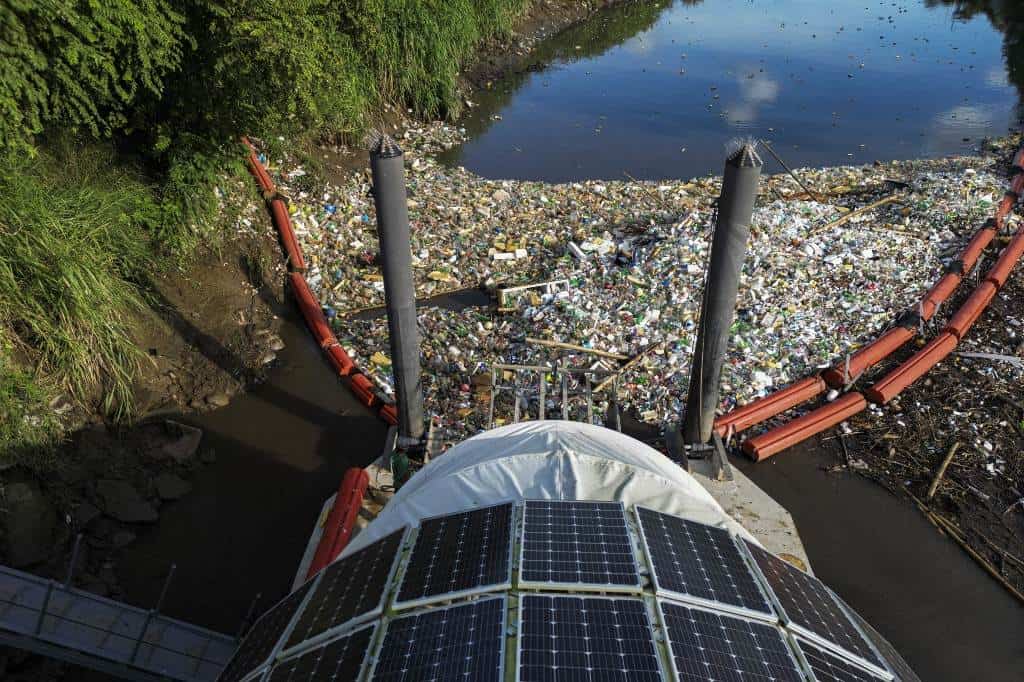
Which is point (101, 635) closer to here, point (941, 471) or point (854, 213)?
point (941, 471)

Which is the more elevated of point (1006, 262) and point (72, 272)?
point (72, 272)

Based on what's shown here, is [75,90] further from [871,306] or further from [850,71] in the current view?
[850,71]

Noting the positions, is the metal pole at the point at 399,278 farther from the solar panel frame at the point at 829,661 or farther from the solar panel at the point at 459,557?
the solar panel frame at the point at 829,661

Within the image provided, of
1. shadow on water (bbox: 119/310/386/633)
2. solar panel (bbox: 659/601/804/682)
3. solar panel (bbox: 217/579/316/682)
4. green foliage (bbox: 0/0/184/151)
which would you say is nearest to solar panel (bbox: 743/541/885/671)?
solar panel (bbox: 659/601/804/682)

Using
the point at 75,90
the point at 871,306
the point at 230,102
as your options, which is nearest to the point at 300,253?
the point at 230,102

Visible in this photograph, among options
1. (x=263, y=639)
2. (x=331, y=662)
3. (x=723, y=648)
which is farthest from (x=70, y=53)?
(x=723, y=648)

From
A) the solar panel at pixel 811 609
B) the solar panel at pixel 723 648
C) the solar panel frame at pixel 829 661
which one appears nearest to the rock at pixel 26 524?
the solar panel at pixel 723 648

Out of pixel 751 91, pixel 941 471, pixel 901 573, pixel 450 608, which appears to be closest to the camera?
pixel 450 608
